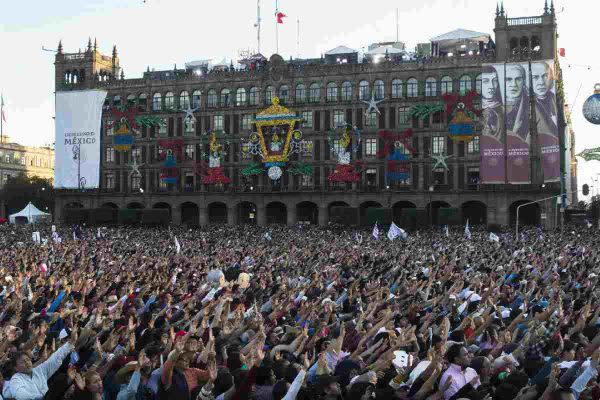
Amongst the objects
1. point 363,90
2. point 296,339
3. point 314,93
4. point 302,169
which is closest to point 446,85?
point 363,90

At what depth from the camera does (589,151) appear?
51719 mm

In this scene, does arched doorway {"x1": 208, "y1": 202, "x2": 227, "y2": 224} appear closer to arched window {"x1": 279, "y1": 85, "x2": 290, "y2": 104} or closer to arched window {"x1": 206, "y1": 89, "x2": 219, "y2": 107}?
arched window {"x1": 206, "y1": 89, "x2": 219, "y2": 107}

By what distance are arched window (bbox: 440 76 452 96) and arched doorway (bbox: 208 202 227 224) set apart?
2661 cm

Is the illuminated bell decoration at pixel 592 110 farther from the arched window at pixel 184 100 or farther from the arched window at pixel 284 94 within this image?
the arched window at pixel 184 100

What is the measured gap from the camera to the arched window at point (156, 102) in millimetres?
83250

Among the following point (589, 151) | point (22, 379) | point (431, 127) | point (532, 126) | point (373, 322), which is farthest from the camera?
point (431, 127)

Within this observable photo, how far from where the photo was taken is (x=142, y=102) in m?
83.9

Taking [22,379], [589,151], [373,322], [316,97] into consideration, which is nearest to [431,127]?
[316,97]

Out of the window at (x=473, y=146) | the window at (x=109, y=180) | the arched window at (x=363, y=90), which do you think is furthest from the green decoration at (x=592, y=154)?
the window at (x=109, y=180)

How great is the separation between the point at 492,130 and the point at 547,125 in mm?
4922

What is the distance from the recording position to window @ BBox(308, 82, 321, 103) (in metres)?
77.7

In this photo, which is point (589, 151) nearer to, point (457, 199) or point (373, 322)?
point (457, 199)

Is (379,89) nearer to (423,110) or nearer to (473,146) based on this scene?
(423,110)

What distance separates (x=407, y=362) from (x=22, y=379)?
16.3 ft
